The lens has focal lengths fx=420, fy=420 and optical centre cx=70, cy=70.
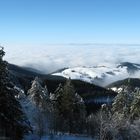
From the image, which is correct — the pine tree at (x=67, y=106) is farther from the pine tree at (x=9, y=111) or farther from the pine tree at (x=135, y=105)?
the pine tree at (x=9, y=111)

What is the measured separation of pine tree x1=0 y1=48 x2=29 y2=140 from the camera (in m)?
33.0

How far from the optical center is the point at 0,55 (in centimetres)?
3444

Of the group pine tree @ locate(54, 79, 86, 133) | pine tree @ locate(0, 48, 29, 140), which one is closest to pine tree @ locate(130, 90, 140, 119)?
pine tree @ locate(54, 79, 86, 133)

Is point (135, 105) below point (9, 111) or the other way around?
below

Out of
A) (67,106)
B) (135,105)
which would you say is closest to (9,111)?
(67,106)

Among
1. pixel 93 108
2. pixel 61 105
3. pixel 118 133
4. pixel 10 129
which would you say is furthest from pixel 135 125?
pixel 93 108

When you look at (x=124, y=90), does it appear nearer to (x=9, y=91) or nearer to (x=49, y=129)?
(x=49, y=129)

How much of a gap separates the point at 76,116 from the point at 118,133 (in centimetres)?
1459

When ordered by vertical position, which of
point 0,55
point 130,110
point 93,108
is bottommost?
point 93,108

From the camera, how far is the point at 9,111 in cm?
3303

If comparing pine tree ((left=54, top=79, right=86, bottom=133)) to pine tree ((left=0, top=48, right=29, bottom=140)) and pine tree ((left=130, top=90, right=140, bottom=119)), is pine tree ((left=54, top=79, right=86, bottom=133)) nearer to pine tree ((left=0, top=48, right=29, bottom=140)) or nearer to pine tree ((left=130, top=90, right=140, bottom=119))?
pine tree ((left=130, top=90, right=140, bottom=119))

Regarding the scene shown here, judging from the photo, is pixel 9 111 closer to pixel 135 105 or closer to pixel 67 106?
pixel 67 106

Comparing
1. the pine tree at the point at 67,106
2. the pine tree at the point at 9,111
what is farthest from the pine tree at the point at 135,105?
the pine tree at the point at 9,111

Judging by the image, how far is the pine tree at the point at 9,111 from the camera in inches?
1298
